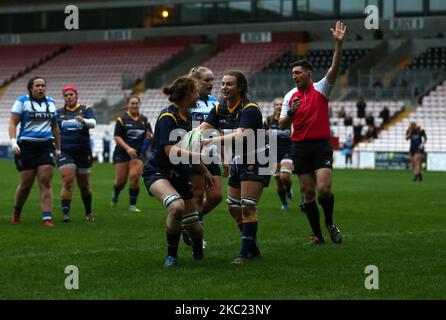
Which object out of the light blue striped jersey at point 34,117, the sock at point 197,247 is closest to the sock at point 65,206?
the light blue striped jersey at point 34,117

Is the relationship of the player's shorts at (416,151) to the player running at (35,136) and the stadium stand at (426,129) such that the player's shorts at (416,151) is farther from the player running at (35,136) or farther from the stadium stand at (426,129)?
the player running at (35,136)

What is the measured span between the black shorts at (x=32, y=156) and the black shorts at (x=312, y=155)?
4377mm

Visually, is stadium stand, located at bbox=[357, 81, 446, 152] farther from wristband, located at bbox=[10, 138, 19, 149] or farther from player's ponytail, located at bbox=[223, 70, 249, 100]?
player's ponytail, located at bbox=[223, 70, 249, 100]

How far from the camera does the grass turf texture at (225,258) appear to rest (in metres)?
8.25

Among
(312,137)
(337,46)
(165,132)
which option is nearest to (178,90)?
(165,132)

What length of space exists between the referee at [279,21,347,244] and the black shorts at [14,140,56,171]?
4344mm

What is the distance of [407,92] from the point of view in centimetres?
4428

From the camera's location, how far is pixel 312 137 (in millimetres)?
11766

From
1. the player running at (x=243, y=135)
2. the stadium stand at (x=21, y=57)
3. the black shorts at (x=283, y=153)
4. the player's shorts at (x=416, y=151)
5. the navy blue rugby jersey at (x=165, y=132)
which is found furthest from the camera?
the stadium stand at (x=21, y=57)

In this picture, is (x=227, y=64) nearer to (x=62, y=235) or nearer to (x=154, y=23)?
(x=154, y=23)

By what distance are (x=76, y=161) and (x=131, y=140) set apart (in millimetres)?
2290

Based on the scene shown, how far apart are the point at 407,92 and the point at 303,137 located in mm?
33550
